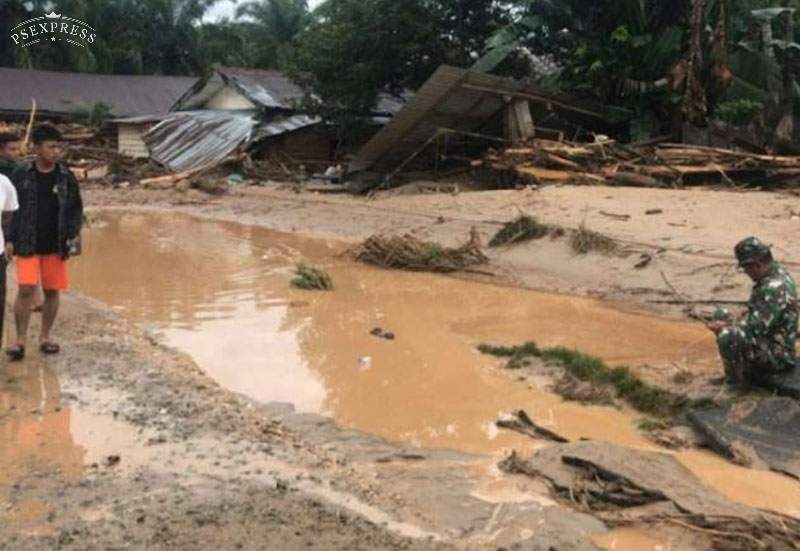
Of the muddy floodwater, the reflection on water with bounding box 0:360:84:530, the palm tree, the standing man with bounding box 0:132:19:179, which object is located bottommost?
the muddy floodwater

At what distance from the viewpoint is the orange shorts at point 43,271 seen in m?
6.59

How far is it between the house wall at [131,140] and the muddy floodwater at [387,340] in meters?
18.8

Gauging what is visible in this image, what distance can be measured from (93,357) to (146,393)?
3.88 ft

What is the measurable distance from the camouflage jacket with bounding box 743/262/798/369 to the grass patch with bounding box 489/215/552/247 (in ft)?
22.2

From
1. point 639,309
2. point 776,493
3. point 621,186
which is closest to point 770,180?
point 621,186

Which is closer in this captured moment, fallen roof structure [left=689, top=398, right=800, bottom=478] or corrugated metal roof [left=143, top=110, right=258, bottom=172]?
fallen roof structure [left=689, top=398, right=800, bottom=478]

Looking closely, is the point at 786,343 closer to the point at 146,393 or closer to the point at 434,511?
the point at 434,511

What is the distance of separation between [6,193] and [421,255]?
23.5ft

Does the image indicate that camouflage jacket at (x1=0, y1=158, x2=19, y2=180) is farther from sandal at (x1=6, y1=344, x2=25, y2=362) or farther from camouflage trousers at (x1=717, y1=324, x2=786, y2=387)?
camouflage trousers at (x1=717, y1=324, x2=786, y2=387)

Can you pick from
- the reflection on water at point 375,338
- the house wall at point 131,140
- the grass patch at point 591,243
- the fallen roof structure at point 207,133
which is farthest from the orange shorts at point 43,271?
the house wall at point 131,140

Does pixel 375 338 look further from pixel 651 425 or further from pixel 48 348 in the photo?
pixel 651 425

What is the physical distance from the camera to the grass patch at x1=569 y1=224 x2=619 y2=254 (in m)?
11.5

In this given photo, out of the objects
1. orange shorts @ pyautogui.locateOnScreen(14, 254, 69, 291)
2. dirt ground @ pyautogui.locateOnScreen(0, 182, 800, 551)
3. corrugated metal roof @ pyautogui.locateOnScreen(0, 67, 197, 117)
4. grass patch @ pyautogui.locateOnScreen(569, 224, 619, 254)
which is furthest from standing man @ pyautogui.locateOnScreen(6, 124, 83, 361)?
corrugated metal roof @ pyautogui.locateOnScreen(0, 67, 197, 117)

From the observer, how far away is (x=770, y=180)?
16344 millimetres
